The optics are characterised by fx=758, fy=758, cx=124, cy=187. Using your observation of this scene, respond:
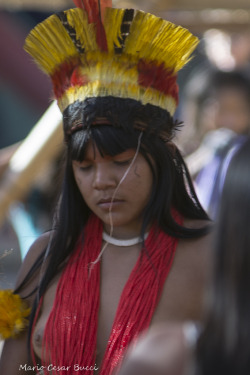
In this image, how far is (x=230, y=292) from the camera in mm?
1359

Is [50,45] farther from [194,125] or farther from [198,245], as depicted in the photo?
[194,125]

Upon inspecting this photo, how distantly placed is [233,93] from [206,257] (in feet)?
8.33

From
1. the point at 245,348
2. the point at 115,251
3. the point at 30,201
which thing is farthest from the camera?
the point at 30,201

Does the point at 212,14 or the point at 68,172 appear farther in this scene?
the point at 212,14

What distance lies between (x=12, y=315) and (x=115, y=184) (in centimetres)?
57

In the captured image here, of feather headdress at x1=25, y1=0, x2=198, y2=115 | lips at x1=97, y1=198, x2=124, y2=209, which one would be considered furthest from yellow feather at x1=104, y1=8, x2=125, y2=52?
lips at x1=97, y1=198, x2=124, y2=209

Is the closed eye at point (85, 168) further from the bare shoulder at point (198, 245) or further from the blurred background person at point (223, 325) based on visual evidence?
the blurred background person at point (223, 325)

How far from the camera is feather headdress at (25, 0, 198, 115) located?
2.42 m

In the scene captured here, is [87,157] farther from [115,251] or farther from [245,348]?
[245,348]

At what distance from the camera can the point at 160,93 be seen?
8.09 ft

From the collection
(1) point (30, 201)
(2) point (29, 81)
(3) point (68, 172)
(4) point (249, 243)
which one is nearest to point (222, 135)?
(1) point (30, 201)

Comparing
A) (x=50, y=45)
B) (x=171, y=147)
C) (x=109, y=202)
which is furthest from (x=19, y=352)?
(x=50, y=45)

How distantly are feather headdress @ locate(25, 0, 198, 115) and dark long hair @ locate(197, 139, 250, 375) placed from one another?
1.08 m

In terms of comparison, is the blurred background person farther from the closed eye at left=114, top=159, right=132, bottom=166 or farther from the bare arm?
the bare arm
